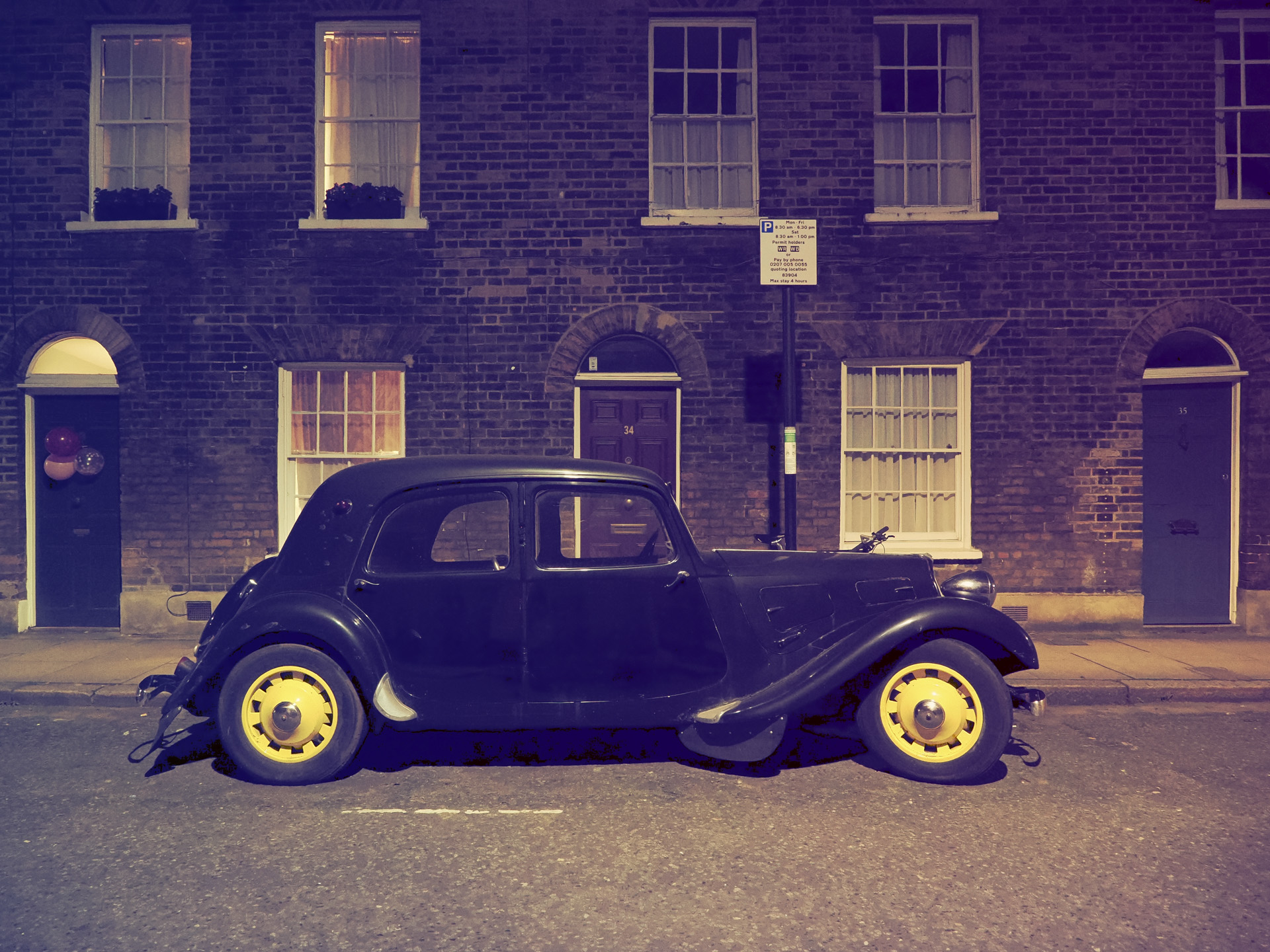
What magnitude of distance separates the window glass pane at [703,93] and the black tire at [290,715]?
7006mm

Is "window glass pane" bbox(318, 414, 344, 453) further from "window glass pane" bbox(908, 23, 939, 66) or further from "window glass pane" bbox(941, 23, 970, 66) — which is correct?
"window glass pane" bbox(941, 23, 970, 66)

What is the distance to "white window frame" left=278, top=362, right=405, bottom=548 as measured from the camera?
9.50m

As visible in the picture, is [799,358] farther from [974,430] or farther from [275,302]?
[275,302]

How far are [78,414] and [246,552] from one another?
2.25 meters

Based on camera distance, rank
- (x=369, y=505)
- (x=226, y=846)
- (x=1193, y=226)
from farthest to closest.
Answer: (x=1193, y=226)
(x=369, y=505)
(x=226, y=846)

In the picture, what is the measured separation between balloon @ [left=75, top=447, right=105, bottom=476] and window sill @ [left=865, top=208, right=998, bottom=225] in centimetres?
803

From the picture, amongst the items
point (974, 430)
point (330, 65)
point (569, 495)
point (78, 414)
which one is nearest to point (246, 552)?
point (78, 414)

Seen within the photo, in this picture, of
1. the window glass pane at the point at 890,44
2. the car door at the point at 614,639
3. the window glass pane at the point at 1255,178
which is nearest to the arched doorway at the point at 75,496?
the car door at the point at 614,639

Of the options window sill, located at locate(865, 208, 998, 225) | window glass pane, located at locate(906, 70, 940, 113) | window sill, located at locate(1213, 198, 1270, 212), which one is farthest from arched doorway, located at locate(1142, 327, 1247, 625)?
window glass pane, located at locate(906, 70, 940, 113)

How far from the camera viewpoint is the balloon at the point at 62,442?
9406mm

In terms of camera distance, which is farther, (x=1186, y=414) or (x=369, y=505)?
(x=1186, y=414)

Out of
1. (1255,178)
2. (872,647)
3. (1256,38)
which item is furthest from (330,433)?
(1256,38)

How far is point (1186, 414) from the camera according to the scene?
9438mm

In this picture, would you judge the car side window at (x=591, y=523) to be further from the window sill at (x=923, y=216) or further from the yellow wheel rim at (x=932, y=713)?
the window sill at (x=923, y=216)
